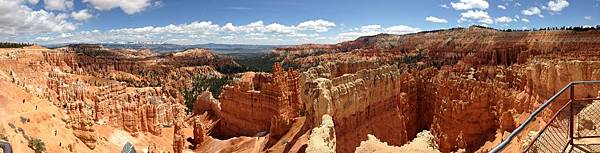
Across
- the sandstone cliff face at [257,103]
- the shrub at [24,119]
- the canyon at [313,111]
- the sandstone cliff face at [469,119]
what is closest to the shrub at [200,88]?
the canyon at [313,111]

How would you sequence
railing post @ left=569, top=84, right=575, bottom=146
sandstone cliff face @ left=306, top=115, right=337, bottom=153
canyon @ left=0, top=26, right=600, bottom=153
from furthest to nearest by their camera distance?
canyon @ left=0, top=26, right=600, bottom=153 → sandstone cliff face @ left=306, top=115, right=337, bottom=153 → railing post @ left=569, top=84, right=575, bottom=146

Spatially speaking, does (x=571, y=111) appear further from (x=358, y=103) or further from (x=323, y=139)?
(x=358, y=103)

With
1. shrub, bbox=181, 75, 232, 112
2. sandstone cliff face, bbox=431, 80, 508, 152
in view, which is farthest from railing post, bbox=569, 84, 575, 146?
shrub, bbox=181, 75, 232, 112

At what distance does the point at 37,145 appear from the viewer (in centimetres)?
1933

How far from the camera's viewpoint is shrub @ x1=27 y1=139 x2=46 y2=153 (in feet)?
62.7

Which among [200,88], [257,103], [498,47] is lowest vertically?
[200,88]

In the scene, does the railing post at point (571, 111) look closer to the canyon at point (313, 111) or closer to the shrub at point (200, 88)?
the canyon at point (313, 111)

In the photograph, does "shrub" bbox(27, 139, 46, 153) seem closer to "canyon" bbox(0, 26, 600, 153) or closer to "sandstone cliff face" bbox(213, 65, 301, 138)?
"canyon" bbox(0, 26, 600, 153)

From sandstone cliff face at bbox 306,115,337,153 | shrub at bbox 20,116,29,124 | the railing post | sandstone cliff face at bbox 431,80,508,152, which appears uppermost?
the railing post

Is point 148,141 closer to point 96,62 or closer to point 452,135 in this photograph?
point 452,135

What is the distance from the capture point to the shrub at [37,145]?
19.1m

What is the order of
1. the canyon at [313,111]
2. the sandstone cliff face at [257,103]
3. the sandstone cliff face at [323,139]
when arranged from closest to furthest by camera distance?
the sandstone cliff face at [323,139]
the canyon at [313,111]
the sandstone cliff face at [257,103]

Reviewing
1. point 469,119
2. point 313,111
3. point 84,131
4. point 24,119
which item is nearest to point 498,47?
point 469,119

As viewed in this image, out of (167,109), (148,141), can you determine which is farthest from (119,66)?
(148,141)
